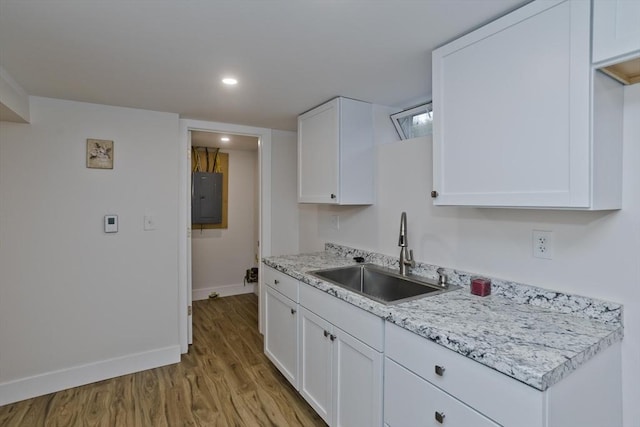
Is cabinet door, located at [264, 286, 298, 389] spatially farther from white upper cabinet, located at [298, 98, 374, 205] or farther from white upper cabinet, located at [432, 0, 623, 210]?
white upper cabinet, located at [432, 0, 623, 210]

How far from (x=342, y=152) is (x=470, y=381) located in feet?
5.16

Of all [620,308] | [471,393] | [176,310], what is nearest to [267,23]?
[471,393]

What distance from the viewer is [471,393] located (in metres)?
1.07

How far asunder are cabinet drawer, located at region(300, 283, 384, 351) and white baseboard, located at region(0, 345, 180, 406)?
1.43 meters

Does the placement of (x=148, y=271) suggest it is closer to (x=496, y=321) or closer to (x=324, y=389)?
(x=324, y=389)

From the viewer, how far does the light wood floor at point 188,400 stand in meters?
2.01

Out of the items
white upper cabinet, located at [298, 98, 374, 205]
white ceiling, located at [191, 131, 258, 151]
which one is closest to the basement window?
white upper cabinet, located at [298, 98, 374, 205]

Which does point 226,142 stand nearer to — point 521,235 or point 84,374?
point 84,374

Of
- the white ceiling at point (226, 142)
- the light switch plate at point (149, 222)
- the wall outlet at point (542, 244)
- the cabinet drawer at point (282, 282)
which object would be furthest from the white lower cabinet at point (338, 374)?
the white ceiling at point (226, 142)

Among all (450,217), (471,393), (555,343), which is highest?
(450,217)

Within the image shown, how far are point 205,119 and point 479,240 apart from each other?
2.35 metres

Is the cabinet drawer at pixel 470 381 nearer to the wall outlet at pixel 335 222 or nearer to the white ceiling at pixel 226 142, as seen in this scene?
the wall outlet at pixel 335 222

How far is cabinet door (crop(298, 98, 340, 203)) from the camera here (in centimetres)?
229

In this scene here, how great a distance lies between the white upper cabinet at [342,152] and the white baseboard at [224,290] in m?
2.61
